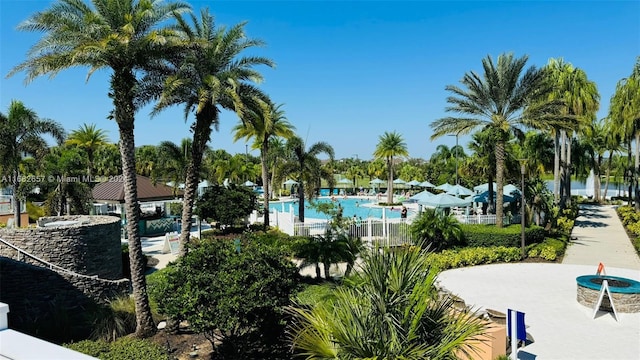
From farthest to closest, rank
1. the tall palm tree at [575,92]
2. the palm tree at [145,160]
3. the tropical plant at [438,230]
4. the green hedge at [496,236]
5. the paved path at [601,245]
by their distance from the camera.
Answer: the palm tree at [145,160], the tall palm tree at [575,92], the green hedge at [496,236], the tropical plant at [438,230], the paved path at [601,245]

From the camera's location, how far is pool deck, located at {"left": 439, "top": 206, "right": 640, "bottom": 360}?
8.55 meters

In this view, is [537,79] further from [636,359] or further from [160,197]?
[160,197]

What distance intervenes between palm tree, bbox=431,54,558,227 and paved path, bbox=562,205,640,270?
3.58m

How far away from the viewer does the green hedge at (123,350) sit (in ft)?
24.6

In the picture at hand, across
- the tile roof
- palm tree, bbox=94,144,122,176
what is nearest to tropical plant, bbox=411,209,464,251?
the tile roof

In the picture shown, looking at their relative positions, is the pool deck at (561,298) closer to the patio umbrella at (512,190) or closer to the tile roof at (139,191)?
the patio umbrella at (512,190)

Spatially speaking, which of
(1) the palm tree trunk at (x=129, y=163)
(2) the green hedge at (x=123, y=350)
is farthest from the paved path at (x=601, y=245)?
(1) the palm tree trunk at (x=129, y=163)

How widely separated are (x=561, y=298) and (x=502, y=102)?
1045 cm

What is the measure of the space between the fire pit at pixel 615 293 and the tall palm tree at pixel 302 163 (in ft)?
51.3

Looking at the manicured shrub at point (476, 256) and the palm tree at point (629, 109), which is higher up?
the palm tree at point (629, 109)

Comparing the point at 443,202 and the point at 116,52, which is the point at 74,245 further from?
the point at 443,202

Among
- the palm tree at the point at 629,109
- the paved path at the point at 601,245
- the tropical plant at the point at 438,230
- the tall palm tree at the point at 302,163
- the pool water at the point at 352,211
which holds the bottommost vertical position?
the paved path at the point at 601,245

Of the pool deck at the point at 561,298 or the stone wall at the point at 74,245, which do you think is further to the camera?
the stone wall at the point at 74,245

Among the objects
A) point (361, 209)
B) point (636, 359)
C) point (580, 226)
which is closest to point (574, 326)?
point (636, 359)
